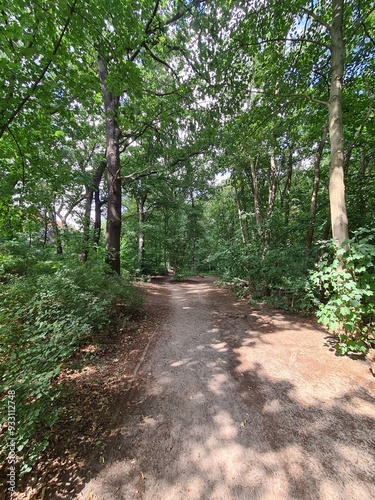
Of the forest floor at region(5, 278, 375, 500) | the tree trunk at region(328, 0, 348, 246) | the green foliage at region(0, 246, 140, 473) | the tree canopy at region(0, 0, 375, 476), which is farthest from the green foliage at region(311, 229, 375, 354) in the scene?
the green foliage at region(0, 246, 140, 473)

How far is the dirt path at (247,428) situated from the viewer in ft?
5.25

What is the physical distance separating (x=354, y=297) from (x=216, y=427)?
2747mm

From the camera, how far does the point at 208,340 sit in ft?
13.5

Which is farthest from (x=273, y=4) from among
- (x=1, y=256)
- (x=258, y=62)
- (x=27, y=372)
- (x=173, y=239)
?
(x=173, y=239)

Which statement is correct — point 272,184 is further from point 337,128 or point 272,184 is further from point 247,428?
point 247,428

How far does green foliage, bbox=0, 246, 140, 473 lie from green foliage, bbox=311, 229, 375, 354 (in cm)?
391

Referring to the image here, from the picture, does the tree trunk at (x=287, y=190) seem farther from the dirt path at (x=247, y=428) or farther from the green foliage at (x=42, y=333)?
the green foliage at (x=42, y=333)

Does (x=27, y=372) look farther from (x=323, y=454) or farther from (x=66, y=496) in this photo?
(x=323, y=454)

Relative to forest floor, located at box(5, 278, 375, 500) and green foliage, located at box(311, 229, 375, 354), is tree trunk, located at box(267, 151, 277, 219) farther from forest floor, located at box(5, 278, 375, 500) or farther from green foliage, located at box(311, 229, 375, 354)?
forest floor, located at box(5, 278, 375, 500)

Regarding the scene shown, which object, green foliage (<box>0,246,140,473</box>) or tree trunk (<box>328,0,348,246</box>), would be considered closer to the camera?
green foliage (<box>0,246,140,473</box>)

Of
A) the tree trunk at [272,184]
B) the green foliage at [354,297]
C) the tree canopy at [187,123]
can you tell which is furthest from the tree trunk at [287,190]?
the green foliage at [354,297]

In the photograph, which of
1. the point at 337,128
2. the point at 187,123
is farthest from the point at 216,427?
the point at 187,123

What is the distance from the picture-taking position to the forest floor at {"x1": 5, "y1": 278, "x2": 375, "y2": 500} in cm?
160

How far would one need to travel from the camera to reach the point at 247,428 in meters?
2.10
